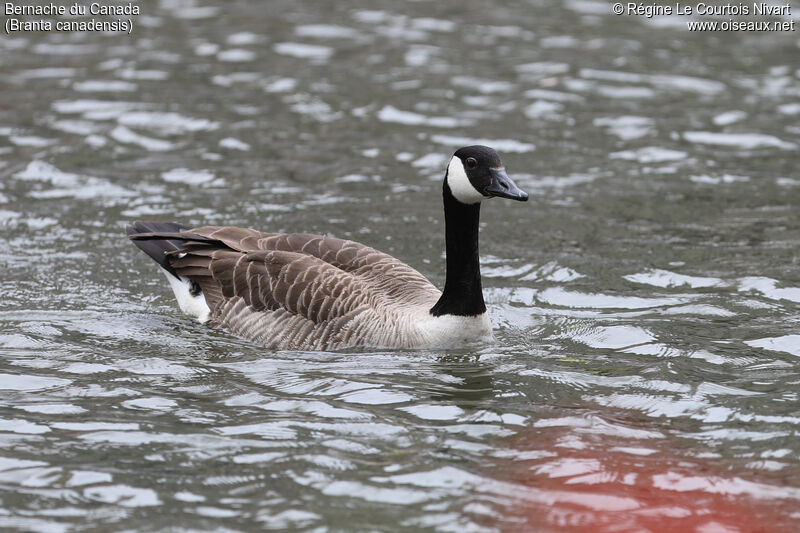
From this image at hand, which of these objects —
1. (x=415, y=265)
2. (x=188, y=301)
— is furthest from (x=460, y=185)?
(x=188, y=301)

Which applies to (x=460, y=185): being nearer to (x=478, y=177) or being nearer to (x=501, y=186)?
(x=478, y=177)

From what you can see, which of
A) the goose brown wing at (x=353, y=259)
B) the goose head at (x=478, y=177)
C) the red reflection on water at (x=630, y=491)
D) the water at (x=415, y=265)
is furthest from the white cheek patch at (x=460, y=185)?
the red reflection on water at (x=630, y=491)

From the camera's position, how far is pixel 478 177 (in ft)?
31.0

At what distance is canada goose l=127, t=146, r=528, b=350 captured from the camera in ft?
31.9

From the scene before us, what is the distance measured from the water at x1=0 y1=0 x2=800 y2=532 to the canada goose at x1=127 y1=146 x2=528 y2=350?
9.5 inches

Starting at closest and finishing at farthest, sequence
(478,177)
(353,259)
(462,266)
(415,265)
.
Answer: (478,177) < (462,266) < (353,259) < (415,265)

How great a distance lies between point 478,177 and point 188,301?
131 inches

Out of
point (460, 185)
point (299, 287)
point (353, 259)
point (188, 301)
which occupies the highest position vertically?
point (460, 185)

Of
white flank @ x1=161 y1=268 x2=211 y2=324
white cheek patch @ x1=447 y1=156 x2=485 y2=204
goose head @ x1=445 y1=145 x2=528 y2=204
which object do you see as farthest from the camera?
white flank @ x1=161 y1=268 x2=211 y2=324

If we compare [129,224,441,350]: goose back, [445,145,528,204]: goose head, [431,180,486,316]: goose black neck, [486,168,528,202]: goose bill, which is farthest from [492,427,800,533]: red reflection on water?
[129,224,441,350]: goose back

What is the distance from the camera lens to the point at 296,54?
766 inches

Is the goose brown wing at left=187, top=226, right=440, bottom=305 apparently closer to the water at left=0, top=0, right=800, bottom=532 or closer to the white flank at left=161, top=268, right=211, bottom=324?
the white flank at left=161, top=268, right=211, bottom=324

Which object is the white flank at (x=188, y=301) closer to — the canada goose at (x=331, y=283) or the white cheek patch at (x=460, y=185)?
the canada goose at (x=331, y=283)

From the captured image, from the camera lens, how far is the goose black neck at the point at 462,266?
973 cm
